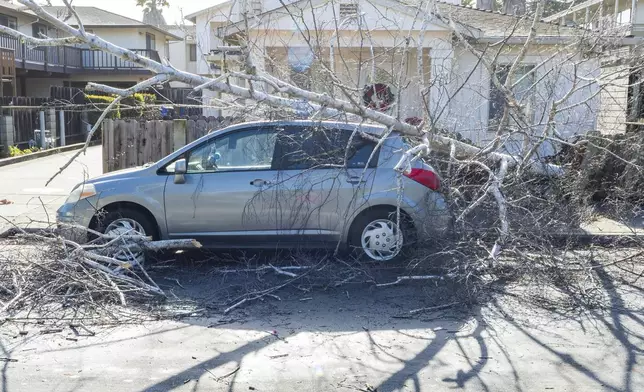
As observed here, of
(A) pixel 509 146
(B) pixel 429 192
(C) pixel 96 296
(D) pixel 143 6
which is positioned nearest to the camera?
(C) pixel 96 296

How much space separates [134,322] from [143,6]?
52.3 metres

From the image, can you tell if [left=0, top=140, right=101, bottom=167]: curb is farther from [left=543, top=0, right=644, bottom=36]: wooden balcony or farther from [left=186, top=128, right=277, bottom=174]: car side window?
[left=543, top=0, right=644, bottom=36]: wooden balcony

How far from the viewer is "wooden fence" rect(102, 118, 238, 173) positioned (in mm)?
12992

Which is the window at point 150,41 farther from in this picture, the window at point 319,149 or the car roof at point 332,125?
the window at point 319,149

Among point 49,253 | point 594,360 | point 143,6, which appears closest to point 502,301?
point 594,360

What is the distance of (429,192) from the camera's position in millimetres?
7961

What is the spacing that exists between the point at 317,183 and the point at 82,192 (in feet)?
8.97

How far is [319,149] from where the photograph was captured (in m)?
8.05

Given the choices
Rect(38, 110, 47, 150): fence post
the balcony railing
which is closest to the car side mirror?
Rect(38, 110, 47, 150): fence post

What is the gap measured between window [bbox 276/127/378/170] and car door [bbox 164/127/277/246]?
0.53 feet

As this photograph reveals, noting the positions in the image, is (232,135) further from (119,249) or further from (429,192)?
(429,192)

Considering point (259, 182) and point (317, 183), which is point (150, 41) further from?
point (317, 183)

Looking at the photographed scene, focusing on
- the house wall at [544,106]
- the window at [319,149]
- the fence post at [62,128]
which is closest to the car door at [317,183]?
the window at [319,149]

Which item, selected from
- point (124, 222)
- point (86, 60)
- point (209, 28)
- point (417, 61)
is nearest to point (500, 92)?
point (417, 61)
